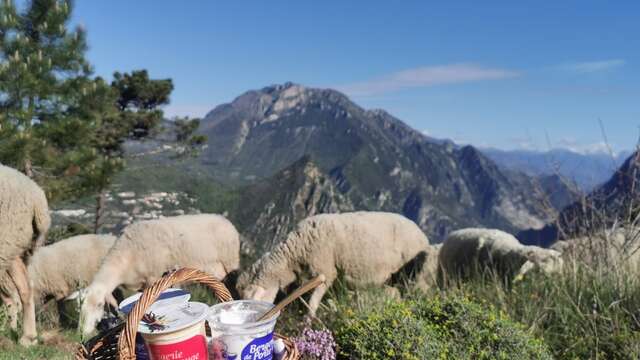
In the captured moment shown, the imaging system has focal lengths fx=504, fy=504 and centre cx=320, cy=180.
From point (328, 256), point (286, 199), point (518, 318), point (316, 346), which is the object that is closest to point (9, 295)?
point (328, 256)

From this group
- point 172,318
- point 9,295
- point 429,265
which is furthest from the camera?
point 429,265

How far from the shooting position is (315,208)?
159250mm

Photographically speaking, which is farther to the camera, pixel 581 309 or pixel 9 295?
pixel 9 295

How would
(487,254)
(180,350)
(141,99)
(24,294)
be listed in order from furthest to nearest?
(141,99), (487,254), (24,294), (180,350)

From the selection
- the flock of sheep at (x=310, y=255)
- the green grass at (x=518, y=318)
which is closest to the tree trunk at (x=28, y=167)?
the flock of sheep at (x=310, y=255)

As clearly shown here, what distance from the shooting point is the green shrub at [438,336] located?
13.2 ft

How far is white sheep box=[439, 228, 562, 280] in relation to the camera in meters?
8.68

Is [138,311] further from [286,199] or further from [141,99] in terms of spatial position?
[286,199]

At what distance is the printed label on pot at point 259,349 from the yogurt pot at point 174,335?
0.22 meters

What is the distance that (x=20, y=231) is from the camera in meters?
7.07

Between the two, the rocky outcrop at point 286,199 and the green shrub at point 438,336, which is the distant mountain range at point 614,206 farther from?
the rocky outcrop at point 286,199

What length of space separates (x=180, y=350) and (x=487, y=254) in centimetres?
857

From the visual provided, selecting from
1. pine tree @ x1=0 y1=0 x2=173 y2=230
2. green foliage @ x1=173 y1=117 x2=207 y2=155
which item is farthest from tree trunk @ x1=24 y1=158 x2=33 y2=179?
green foliage @ x1=173 y1=117 x2=207 y2=155

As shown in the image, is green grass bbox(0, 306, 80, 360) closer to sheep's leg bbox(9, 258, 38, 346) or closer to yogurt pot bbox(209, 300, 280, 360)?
sheep's leg bbox(9, 258, 38, 346)
